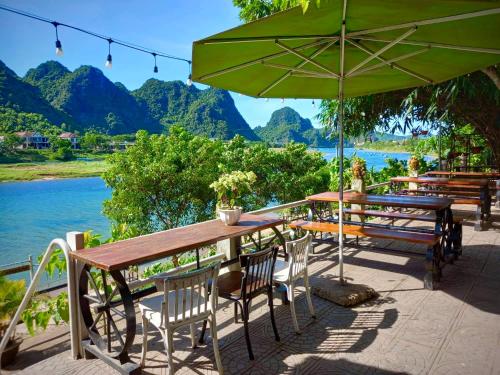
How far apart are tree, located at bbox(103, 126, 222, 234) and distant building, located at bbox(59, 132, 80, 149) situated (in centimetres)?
5094

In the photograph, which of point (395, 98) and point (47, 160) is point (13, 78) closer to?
point (47, 160)

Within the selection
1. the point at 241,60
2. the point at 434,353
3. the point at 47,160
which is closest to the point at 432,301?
the point at 434,353

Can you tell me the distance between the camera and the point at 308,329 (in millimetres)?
2955

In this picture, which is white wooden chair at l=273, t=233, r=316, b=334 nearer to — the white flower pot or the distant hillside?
the white flower pot

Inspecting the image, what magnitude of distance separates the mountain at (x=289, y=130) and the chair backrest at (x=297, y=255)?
3391 inches

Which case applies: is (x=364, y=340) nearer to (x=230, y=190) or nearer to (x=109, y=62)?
(x=230, y=190)

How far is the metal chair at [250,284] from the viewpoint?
254cm

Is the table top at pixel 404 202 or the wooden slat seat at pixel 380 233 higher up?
the table top at pixel 404 202

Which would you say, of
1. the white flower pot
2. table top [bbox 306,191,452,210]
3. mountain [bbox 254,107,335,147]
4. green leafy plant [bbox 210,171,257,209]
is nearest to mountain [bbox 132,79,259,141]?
mountain [bbox 254,107,335,147]

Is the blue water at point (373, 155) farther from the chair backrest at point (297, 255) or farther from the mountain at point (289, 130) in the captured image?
the chair backrest at point (297, 255)

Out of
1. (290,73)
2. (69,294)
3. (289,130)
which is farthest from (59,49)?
(289,130)

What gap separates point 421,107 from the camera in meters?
11.4

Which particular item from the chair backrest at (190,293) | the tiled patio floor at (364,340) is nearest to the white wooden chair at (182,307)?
the chair backrest at (190,293)

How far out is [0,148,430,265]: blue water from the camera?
3609 centimetres
